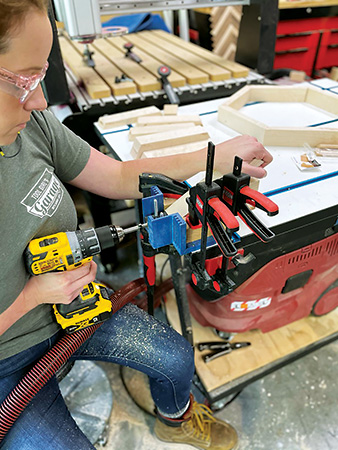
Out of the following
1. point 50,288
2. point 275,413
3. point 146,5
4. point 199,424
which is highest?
point 146,5

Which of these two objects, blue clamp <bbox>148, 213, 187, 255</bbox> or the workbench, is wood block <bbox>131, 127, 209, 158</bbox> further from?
blue clamp <bbox>148, 213, 187, 255</bbox>

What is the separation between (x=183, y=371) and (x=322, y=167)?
0.69 m

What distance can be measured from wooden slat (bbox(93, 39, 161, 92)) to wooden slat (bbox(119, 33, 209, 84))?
0.14m

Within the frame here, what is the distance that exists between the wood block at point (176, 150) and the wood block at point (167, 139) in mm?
16

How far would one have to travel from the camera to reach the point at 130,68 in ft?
5.33

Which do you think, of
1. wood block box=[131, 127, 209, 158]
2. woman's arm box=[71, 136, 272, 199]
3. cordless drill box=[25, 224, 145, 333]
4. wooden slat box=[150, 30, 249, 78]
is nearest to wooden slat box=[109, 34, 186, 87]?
wooden slat box=[150, 30, 249, 78]

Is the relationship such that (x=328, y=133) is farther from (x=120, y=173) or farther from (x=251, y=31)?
(x=251, y=31)

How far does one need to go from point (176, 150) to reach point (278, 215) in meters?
0.38

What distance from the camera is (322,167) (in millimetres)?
983

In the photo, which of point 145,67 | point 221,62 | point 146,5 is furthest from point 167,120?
point 221,62

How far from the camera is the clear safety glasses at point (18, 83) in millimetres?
553

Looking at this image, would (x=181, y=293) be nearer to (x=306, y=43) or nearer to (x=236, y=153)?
(x=236, y=153)

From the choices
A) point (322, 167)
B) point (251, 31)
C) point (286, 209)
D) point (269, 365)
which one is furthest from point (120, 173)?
point (251, 31)

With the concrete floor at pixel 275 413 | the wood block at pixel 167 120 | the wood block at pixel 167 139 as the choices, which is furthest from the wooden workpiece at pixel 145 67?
the concrete floor at pixel 275 413
